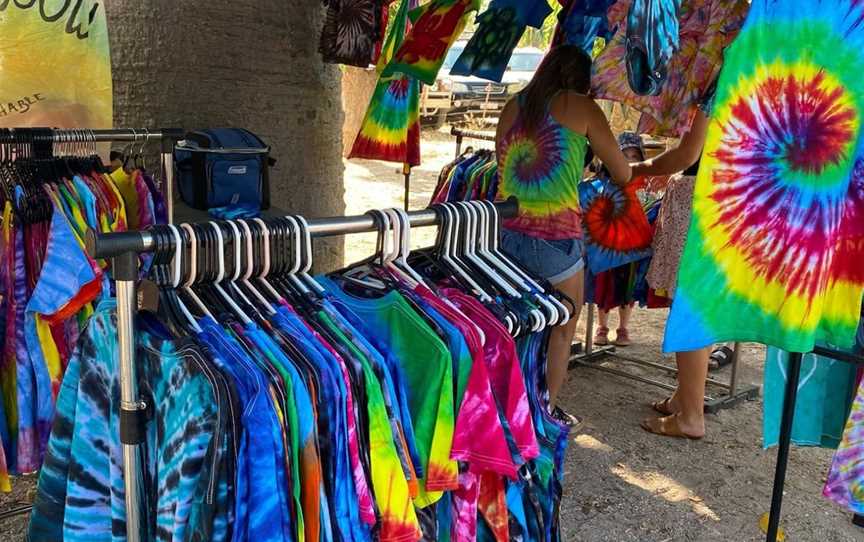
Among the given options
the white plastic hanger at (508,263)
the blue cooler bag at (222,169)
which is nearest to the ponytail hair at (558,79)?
the blue cooler bag at (222,169)

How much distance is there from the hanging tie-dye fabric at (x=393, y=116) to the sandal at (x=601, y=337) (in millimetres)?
1897

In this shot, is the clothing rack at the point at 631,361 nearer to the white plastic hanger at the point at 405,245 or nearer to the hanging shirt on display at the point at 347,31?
the hanging shirt on display at the point at 347,31

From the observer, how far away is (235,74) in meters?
3.24

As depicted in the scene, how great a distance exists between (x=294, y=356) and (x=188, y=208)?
1.56m

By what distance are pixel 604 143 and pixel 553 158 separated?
23 centimetres

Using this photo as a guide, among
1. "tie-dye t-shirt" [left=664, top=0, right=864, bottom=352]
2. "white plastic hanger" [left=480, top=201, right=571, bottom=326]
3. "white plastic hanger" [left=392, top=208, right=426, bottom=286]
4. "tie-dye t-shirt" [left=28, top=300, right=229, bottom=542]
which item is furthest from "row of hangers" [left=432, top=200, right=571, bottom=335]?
"tie-dye t-shirt" [left=28, top=300, right=229, bottom=542]

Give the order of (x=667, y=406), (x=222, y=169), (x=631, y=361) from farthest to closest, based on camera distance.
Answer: (x=631, y=361) → (x=667, y=406) → (x=222, y=169)

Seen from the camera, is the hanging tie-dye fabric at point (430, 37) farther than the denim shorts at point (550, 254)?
Yes

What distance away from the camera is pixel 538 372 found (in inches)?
70.0

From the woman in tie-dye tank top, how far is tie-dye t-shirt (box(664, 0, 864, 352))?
1512mm

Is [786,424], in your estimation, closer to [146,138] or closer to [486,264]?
[486,264]

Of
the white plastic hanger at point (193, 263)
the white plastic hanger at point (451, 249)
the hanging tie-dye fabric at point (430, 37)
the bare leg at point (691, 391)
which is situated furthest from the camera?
the bare leg at point (691, 391)

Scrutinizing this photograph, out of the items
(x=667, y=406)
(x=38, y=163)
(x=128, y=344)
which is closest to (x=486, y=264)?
(x=128, y=344)

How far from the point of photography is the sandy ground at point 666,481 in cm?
284
